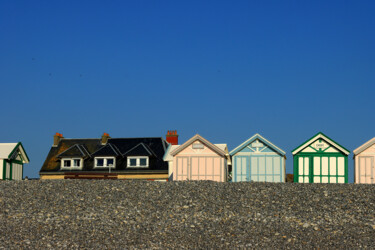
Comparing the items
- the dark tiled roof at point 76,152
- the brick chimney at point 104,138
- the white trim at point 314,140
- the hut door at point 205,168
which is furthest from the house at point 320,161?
the brick chimney at point 104,138

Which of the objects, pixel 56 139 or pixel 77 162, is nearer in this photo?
pixel 77 162

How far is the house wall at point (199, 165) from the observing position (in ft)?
126

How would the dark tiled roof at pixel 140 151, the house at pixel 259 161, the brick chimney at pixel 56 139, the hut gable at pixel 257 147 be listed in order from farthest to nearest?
the brick chimney at pixel 56 139
the dark tiled roof at pixel 140 151
the house at pixel 259 161
the hut gable at pixel 257 147

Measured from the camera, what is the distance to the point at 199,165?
127ft

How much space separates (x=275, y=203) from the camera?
28.0 metres

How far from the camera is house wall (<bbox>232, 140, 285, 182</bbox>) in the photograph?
123 feet

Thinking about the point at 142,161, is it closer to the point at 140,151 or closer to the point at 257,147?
the point at 140,151

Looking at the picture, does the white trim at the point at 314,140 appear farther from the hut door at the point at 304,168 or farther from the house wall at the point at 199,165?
the house wall at the point at 199,165

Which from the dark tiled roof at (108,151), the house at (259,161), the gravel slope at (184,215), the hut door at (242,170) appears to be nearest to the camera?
the gravel slope at (184,215)

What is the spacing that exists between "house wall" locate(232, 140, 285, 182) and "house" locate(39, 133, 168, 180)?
43.9 feet

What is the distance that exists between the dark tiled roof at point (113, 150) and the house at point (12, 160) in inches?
246

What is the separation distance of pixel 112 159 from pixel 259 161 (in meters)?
18.9

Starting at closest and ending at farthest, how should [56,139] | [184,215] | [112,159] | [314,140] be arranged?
[184,215] → [314,140] → [112,159] → [56,139]

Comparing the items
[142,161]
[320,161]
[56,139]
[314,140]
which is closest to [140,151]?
[142,161]
